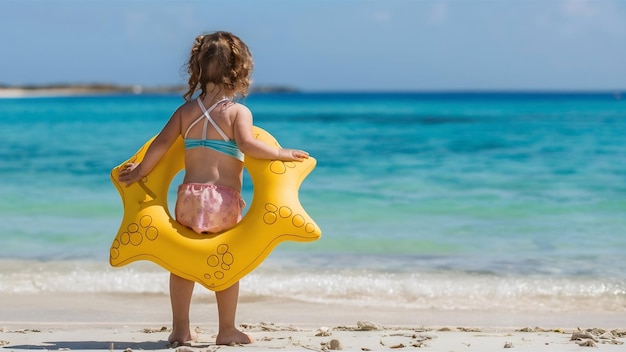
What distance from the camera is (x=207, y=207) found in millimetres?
3195

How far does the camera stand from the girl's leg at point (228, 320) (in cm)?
332

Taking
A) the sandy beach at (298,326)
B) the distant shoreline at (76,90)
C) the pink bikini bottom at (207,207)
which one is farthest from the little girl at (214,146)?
the distant shoreline at (76,90)

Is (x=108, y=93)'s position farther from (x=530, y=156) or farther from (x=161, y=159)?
(x=161, y=159)

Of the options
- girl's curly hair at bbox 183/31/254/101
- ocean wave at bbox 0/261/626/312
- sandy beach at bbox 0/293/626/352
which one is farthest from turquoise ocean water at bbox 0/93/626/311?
girl's curly hair at bbox 183/31/254/101

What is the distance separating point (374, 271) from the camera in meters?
5.29

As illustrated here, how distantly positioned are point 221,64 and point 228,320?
3.15ft

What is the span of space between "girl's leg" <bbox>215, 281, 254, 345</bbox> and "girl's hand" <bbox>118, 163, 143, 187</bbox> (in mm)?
536

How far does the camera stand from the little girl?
126 inches

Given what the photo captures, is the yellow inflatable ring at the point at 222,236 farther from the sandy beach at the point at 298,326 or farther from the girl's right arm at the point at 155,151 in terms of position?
the sandy beach at the point at 298,326

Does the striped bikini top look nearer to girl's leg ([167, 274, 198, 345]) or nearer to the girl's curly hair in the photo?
the girl's curly hair

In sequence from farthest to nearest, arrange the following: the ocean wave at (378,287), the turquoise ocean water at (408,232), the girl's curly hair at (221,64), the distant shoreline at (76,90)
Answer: the distant shoreline at (76,90), the turquoise ocean water at (408,232), the ocean wave at (378,287), the girl's curly hair at (221,64)

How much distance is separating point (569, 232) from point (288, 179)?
12.4 feet

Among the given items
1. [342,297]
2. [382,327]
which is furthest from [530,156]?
[382,327]

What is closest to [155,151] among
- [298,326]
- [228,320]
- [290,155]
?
[290,155]
